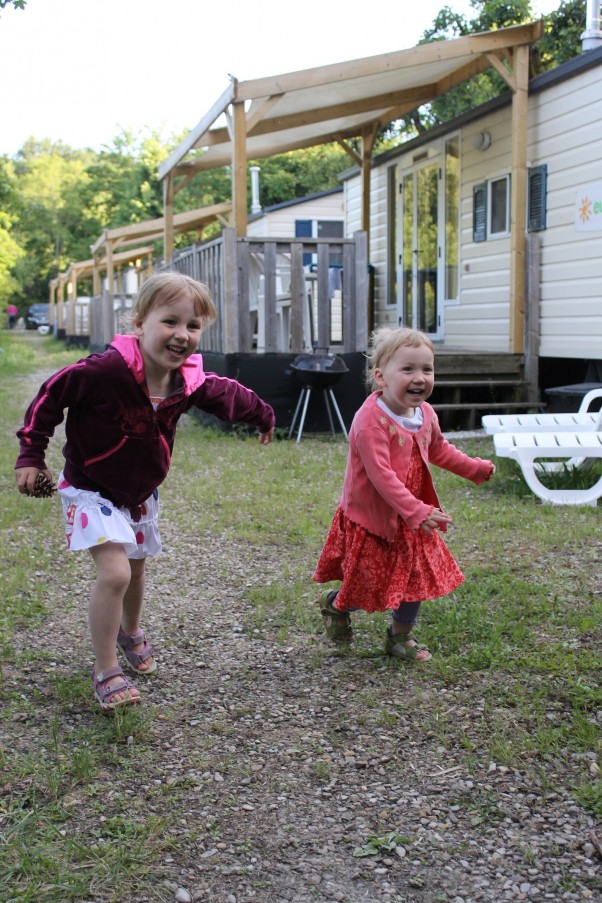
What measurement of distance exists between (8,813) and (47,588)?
2.18m

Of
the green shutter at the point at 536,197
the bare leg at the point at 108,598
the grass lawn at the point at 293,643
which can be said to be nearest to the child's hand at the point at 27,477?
the bare leg at the point at 108,598

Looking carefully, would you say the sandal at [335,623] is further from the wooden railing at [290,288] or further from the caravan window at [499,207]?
the caravan window at [499,207]

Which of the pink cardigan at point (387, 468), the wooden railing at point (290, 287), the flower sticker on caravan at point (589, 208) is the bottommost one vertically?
the pink cardigan at point (387, 468)

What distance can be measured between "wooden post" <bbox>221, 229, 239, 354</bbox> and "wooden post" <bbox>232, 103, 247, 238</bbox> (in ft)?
0.57

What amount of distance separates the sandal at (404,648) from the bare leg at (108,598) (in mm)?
986

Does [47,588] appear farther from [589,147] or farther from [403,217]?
[403,217]

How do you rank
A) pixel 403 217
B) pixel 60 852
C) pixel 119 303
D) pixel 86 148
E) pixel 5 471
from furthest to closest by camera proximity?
pixel 86 148, pixel 119 303, pixel 403 217, pixel 5 471, pixel 60 852

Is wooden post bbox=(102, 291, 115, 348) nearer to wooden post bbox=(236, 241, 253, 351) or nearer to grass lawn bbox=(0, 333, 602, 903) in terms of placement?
wooden post bbox=(236, 241, 253, 351)

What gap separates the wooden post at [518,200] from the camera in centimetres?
946

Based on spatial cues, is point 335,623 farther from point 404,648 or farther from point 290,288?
point 290,288

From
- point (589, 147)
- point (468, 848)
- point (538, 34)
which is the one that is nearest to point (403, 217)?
point (538, 34)

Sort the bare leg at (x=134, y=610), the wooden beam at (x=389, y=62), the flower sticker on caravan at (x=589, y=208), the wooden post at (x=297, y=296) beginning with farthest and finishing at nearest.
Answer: the wooden post at (x=297, y=296) → the wooden beam at (x=389, y=62) → the flower sticker on caravan at (x=589, y=208) → the bare leg at (x=134, y=610)

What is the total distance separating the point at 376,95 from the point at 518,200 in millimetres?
2638

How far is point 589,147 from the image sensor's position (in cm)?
870
